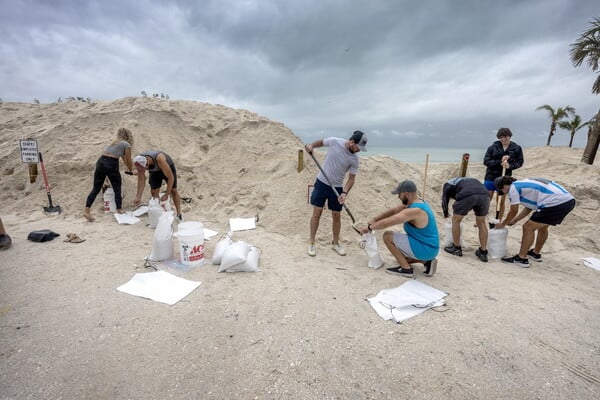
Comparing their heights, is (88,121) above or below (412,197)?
above

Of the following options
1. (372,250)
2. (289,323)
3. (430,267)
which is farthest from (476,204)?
(289,323)

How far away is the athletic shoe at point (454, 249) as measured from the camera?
4.07 metres

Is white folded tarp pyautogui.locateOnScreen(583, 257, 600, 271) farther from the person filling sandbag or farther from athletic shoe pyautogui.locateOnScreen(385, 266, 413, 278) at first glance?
athletic shoe pyautogui.locateOnScreen(385, 266, 413, 278)

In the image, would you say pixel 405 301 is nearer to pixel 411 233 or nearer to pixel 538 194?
pixel 411 233

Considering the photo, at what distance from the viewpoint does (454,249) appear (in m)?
4.13

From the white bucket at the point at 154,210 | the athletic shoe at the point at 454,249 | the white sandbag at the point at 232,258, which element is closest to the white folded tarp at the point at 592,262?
the athletic shoe at the point at 454,249

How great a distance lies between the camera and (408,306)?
8.51ft

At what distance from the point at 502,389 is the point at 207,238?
3.86 meters

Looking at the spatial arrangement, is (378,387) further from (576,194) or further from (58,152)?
(58,152)

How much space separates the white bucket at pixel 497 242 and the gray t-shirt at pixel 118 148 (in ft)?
20.3

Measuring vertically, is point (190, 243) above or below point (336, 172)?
below

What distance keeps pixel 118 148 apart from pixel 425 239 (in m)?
5.13

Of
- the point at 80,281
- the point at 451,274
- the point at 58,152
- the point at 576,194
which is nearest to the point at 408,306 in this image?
the point at 451,274

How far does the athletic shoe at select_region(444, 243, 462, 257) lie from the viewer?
160 inches
